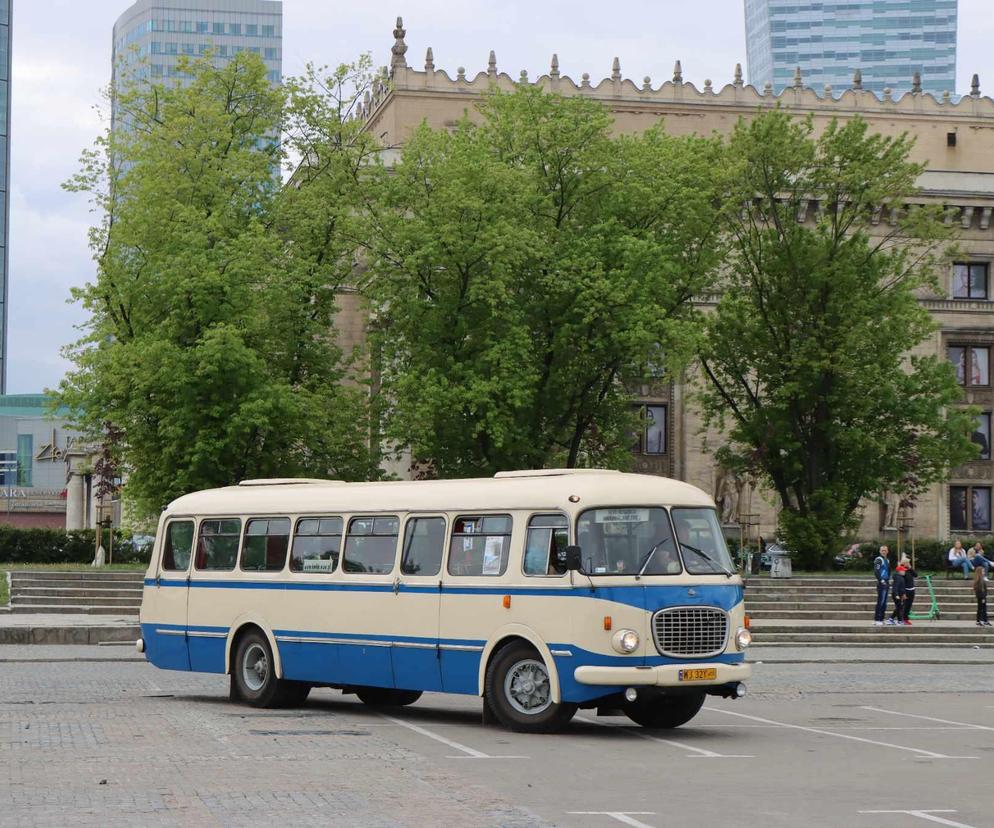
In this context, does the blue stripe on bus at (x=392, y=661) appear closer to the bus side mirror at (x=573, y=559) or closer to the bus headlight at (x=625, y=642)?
the bus headlight at (x=625, y=642)

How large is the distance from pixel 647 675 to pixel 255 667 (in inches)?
233

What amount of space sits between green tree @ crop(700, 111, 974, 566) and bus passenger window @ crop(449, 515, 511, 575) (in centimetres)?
3574

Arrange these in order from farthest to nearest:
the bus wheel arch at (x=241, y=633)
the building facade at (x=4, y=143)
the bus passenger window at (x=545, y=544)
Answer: the building facade at (x=4, y=143) < the bus wheel arch at (x=241, y=633) < the bus passenger window at (x=545, y=544)

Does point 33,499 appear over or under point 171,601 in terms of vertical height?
over

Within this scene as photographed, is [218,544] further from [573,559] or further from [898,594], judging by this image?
[898,594]

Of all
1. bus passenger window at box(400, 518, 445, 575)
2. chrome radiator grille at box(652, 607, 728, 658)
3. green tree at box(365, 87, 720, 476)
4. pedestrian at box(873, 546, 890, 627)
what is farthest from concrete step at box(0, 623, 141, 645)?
chrome radiator grille at box(652, 607, 728, 658)

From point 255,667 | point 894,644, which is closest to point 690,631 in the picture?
point 255,667

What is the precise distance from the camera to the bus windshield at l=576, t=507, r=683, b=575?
17.4m

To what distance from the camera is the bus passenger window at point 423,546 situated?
18.9m

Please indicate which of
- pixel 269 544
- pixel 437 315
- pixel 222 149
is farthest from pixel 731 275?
pixel 269 544

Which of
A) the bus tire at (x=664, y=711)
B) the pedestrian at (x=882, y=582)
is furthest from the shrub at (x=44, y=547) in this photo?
the bus tire at (x=664, y=711)

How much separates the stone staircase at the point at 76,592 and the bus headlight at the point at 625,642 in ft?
80.0

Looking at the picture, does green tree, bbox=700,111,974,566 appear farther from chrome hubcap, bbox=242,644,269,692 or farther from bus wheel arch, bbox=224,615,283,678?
chrome hubcap, bbox=242,644,269,692

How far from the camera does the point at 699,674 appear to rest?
56.1ft
